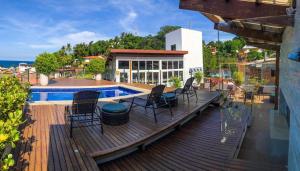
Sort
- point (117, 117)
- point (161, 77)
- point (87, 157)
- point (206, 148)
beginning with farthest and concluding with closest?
point (161, 77) < point (117, 117) < point (206, 148) < point (87, 157)

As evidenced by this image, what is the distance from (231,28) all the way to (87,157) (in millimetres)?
4636

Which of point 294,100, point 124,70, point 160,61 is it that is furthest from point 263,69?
point 294,100

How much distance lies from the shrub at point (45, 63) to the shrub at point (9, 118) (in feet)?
35.0

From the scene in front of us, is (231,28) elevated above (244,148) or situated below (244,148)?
above

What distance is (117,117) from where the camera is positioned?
5.14 metres

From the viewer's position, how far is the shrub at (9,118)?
1566 millimetres

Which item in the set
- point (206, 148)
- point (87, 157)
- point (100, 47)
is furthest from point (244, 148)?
point (100, 47)

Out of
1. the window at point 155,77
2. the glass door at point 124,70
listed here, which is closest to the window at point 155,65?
the window at point 155,77

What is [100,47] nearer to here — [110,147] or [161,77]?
[161,77]

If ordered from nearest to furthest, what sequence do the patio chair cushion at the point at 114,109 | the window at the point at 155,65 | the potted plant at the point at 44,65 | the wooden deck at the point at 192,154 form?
the wooden deck at the point at 192,154 < the patio chair cushion at the point at 114,109 < the potted plant at the point at 44,65 < the window at the point at 155,65

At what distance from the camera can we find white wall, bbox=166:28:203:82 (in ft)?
70.9

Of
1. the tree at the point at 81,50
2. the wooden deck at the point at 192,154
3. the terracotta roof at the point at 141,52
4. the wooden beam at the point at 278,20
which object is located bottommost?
the wooden deck at the point at 192,154

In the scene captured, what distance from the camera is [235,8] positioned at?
11.5 feet

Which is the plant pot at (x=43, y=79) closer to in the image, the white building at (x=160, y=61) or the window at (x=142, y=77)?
the white building at (x=160, y=61)
